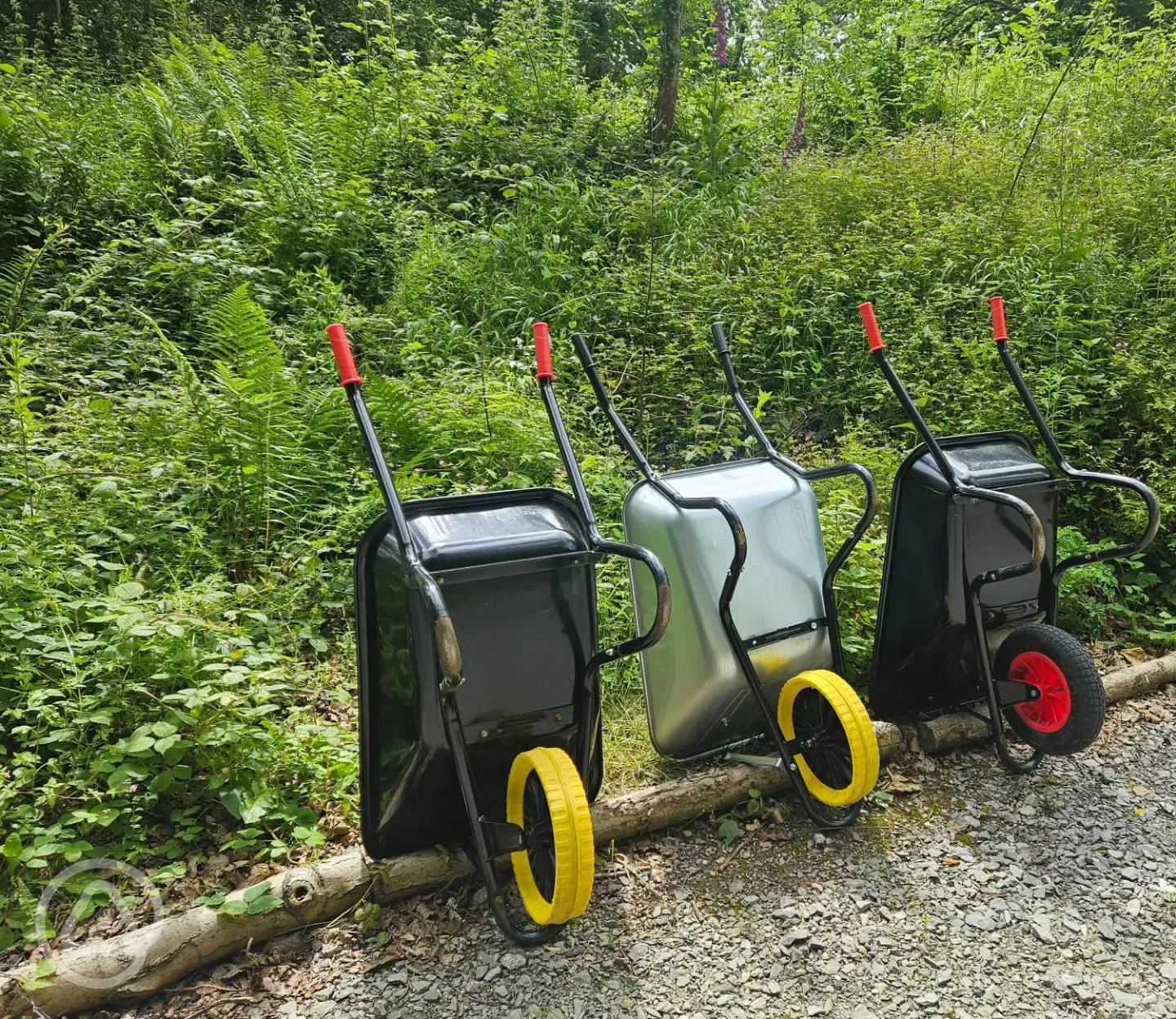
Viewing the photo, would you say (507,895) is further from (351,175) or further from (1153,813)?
(351,175)

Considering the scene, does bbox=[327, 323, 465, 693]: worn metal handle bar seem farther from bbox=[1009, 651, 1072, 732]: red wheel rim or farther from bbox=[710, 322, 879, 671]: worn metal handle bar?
bbox=[1009, 651, 1072, 732]: red wheel rim

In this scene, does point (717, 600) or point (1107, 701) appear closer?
point (717, 600)

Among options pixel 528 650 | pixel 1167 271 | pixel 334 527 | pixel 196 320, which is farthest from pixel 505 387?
pixel 1167 271

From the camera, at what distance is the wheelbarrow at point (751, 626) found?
2236 mm

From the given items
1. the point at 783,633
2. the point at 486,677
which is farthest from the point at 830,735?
the point at 486,677

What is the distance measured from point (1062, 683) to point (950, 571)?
1.39 ft

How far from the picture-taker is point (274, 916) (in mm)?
1880

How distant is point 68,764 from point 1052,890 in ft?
8.14

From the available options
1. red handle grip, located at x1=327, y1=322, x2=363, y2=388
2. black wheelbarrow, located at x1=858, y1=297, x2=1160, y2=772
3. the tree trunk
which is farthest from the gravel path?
the tree trunk

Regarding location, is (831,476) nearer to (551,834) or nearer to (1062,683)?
(1062,683)

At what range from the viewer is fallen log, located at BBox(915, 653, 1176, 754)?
260cm

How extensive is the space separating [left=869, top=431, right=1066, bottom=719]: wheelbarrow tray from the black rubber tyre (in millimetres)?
99

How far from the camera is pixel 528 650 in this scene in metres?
1.92

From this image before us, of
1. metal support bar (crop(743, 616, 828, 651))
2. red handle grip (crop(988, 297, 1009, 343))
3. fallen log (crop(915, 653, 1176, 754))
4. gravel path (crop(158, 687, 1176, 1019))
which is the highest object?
red handle grip (crop(988, 297, 1009, 343))
